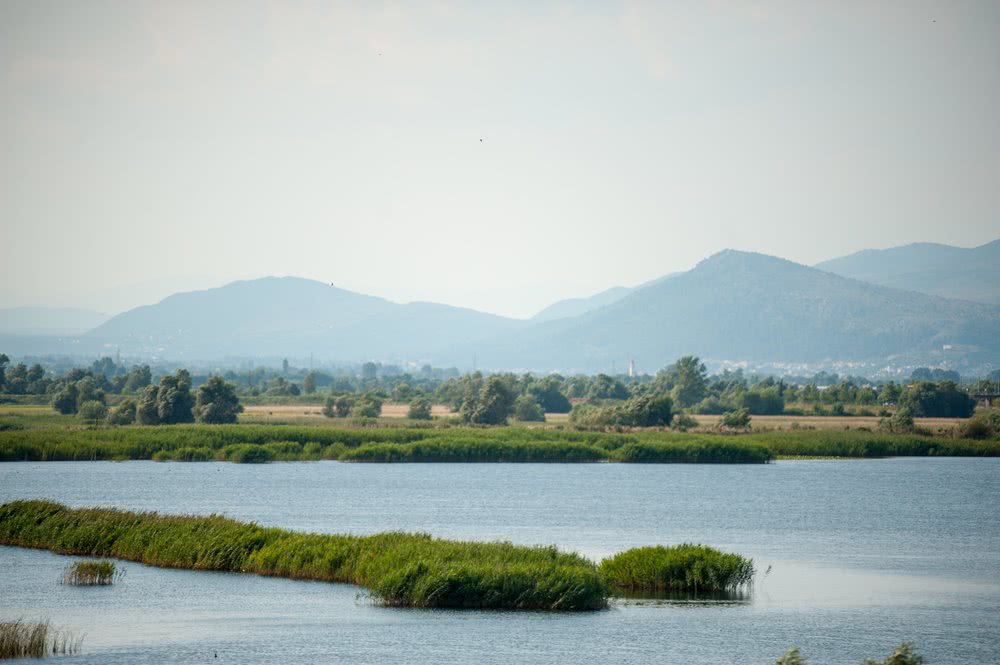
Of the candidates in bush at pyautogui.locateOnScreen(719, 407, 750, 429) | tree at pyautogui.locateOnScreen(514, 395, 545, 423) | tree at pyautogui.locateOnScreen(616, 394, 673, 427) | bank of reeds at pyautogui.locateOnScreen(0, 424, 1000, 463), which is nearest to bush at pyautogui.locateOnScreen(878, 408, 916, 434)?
bank of reeds at pyautogui.locateOnScreen(0, 424, 1000, 463)

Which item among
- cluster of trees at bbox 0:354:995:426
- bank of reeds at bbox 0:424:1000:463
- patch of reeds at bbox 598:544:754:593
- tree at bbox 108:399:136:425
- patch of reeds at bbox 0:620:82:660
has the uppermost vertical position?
cluster of trees at bbox 0:354:995:426

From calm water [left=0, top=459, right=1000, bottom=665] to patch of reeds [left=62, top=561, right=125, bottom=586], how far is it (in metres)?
0.64

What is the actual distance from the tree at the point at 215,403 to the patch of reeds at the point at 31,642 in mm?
84097

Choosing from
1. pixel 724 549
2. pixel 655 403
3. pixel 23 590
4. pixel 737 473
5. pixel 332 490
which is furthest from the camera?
pixel 655 403

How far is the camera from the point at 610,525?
65250mm

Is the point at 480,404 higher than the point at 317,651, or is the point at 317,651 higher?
the point at 480,404

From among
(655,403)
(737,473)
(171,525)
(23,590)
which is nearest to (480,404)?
(655,403)

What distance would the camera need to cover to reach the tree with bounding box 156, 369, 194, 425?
12056 cm

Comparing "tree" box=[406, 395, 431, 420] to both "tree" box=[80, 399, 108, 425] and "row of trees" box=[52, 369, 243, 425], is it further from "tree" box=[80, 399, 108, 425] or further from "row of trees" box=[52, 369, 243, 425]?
"tree" box=[80, 399, 108, 425]

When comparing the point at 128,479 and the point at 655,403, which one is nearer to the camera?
the point at 128,479

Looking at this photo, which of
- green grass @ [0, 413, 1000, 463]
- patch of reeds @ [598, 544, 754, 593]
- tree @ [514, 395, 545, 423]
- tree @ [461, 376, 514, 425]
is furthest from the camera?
tree @ [514, 395, 545, 423]

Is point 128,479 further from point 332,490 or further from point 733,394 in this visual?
point 733,394

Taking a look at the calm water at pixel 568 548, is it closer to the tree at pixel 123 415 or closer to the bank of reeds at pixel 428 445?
the bank of reeds at pixel 428 445

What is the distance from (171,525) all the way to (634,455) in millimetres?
60567
